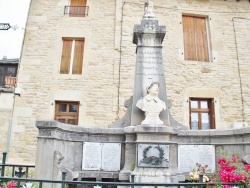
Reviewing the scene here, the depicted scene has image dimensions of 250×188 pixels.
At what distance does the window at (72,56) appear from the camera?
32.9 ft

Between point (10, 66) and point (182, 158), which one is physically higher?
point (10, 66)

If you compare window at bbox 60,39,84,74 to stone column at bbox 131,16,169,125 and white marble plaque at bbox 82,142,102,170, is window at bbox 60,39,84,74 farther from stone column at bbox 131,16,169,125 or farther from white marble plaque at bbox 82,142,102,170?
white marble plaque at bbox 82,142,102,170

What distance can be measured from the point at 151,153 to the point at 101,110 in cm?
509

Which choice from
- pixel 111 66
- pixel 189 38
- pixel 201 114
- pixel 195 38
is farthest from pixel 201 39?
pixel 111 66

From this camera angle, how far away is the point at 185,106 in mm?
9703

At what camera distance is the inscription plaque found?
473 cm

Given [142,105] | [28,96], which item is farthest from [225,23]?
[28,96]

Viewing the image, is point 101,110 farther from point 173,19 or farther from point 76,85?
point 173,19

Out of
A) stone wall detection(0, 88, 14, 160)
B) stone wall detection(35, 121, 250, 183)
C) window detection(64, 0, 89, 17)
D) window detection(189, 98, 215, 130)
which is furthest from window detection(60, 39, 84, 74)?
stone wall detection(35, 121, 250, 183)

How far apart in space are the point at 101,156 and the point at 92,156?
0.57ft

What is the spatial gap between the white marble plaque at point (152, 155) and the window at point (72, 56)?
244 inches

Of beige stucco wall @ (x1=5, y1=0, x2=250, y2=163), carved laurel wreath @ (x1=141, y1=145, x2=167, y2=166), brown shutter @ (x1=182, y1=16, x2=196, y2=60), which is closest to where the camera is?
carved laurel wreath @ (x1=141, y1=145, x2=167, y2=166)

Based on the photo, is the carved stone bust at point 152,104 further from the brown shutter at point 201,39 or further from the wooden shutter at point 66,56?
the brown shutter at point 201,39

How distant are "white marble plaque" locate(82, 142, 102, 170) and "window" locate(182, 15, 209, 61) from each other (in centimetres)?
690
